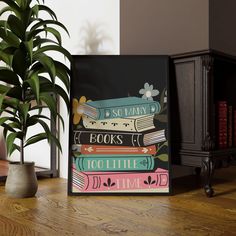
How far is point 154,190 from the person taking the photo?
5.68ft

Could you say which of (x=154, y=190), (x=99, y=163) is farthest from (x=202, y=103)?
(x=99, y=163)

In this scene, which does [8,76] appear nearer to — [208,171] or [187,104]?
[187,104]

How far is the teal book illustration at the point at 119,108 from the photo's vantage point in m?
1.79

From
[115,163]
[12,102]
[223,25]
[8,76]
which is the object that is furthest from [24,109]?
[223,25]

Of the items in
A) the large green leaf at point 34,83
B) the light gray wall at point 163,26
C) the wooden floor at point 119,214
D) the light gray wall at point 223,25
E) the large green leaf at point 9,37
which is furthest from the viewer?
the light gray wall at point 223,25

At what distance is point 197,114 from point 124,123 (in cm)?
39

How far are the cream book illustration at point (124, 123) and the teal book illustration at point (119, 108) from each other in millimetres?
19

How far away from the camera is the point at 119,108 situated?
1.80 meters

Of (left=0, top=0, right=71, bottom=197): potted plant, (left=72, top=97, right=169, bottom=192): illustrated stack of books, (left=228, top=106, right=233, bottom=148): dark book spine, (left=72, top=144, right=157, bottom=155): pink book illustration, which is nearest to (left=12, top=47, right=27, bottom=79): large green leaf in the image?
(left=0, top=0, right=71, bottom=197): potted plant

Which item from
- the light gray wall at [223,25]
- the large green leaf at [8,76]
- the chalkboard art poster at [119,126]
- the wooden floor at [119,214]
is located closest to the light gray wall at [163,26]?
the light gray wall at [223,25]

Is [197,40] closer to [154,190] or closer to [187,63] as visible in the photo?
[187,63]

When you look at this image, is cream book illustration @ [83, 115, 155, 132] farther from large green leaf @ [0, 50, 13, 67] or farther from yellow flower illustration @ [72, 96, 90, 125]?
large green leaf @ [0, 50, 13, 67]

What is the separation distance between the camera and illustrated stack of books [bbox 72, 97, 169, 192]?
5.72 ft

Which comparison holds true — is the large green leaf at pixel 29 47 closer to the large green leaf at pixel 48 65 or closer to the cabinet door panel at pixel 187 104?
the large green leaf at pixel 48 65
